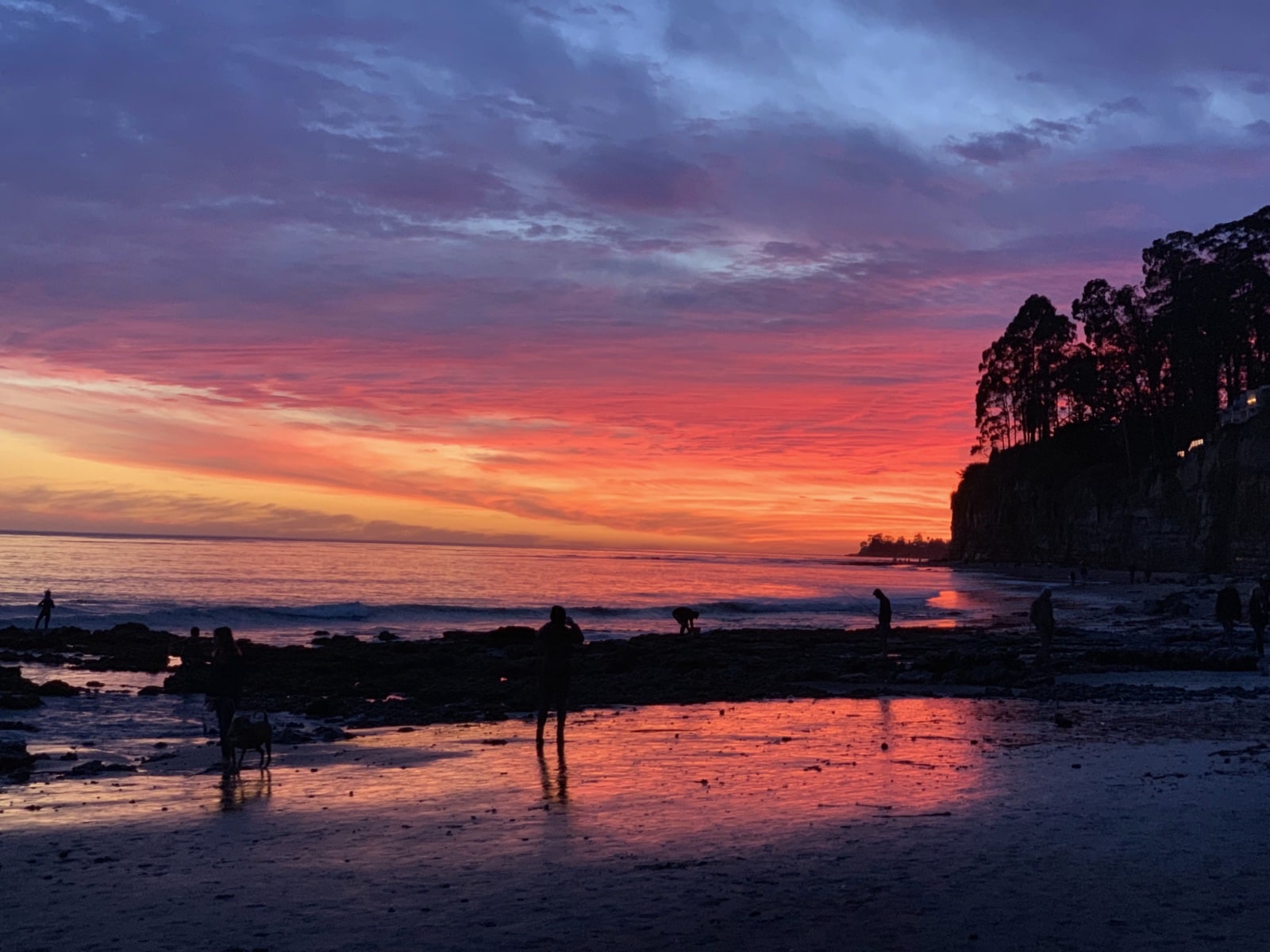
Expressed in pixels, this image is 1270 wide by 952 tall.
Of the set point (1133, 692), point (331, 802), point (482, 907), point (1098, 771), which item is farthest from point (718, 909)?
point (1133, 692)

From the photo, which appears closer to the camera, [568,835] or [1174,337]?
[568,835]

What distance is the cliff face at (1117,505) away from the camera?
67.8 m

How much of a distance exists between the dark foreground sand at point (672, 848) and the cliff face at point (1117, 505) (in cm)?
6001

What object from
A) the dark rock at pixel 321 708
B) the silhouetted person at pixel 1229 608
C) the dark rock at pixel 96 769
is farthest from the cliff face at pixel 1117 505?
the dark rock at pixel 96 769

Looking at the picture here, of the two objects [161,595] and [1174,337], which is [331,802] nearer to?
[161,595]

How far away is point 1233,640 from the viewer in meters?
29.6

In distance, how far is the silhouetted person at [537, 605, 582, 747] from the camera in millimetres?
15484

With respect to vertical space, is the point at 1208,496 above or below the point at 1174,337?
below

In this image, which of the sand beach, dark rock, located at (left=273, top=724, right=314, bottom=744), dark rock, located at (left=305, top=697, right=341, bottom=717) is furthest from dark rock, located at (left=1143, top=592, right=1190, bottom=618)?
dark rock, located at (left=273, top=724, right=314, bottom=744)

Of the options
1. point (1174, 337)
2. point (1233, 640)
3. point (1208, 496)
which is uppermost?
point (1174, 337)

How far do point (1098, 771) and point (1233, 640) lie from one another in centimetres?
2100

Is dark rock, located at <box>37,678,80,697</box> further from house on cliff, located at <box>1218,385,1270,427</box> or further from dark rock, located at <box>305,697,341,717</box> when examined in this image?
house on cliff, located at <box>1218,385,1270,427</box>

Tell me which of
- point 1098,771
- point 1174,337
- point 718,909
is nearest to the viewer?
point 718,909

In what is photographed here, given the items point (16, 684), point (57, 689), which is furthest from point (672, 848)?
point (16, 684)
